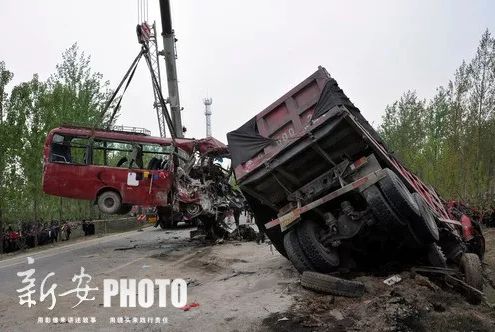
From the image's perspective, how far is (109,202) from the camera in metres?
12.9

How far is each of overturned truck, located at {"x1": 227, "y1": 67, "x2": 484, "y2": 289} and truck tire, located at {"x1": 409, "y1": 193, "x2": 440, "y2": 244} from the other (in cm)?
2

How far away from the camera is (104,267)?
9.69 metres

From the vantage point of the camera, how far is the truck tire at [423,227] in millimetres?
6074

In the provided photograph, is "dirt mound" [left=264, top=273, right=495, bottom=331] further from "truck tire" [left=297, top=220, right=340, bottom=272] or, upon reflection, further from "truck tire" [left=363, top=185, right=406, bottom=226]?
"truck tire" [left=363, top=185, right=406, bottom=226]

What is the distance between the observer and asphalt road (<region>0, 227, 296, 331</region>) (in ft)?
17.1

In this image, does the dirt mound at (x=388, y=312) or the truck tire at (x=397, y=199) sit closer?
the dirt mound at (x=388, y=312)

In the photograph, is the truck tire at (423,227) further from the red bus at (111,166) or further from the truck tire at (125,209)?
the truck tire at (125,209)

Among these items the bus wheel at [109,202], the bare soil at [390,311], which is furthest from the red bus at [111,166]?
the bare soil at [390,311]

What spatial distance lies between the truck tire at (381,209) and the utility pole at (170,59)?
494 inches

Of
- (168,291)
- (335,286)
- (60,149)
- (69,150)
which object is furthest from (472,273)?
(60,149)

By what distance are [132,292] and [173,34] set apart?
1208cm

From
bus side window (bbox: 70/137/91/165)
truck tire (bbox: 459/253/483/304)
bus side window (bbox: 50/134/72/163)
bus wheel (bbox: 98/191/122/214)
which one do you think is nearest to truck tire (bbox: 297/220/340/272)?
truck tire (bbox: 459/253/483/304)

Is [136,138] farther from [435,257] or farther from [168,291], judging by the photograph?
→ [435,257]

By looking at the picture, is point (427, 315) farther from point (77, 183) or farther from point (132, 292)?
point (77, 183)
